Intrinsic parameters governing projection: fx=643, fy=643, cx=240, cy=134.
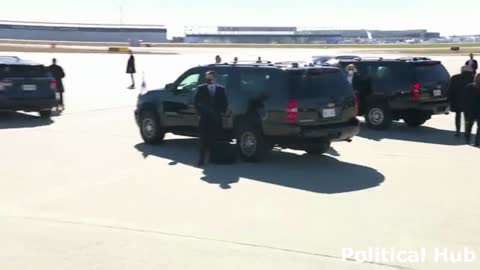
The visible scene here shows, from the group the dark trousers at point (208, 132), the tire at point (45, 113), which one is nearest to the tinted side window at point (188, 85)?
the dark trousers at point (208, 132)

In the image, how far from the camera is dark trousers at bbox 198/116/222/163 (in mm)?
10938

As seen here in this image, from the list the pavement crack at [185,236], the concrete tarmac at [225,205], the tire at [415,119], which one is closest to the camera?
the pavement crack at [185,236]

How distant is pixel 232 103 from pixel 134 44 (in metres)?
123

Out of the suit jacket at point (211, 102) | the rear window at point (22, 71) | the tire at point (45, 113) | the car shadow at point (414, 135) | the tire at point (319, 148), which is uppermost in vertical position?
the rear window at point (22, 71)

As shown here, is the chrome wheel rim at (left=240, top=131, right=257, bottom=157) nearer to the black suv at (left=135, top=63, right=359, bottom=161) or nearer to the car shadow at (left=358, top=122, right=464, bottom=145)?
the black suv at (left=135, top=63, right=359, bottom=161)

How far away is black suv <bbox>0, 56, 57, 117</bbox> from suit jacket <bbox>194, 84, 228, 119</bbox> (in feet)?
25.2

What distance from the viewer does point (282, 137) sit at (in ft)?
35.4

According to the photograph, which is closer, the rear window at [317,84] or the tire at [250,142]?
the rear window at [317,84]

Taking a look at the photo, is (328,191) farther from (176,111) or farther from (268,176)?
(176,111)

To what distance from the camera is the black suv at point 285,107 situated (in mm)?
10617

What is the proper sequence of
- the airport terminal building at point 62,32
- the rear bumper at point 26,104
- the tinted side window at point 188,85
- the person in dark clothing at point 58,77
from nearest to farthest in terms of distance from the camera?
1. the tinted side window at point 188,85
2. the rear bumper at point 26,104
3. the person in dark clothing at point 58,77
4. the airport terminal building at point 62,32

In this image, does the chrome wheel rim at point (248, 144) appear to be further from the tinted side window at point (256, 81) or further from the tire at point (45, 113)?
the tire at point (45, 113)

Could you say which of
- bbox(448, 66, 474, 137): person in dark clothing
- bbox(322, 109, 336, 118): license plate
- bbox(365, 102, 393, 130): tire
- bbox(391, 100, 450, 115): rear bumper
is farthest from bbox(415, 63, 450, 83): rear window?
bbox(322, 109, 336, 118): license plate

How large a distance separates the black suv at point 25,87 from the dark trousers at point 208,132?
7.67 metres
